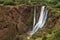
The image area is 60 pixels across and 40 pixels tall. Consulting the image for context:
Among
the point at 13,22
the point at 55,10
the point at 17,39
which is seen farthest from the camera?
the point at 55,10

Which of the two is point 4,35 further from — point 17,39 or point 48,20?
point 48,20

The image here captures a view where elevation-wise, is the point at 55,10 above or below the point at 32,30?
above

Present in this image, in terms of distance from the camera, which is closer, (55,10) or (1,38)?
(1,38)

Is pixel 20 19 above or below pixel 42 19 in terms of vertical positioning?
above

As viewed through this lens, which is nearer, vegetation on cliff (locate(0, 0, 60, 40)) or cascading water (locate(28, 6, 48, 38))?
→ vegetation on cliff (locate(0, 0, 60, 40))

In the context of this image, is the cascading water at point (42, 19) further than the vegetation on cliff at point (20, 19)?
Yes

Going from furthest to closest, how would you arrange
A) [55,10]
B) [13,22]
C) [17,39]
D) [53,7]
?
[53,7]
[55,10]
[13,22]
[17,39]

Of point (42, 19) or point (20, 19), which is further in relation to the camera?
point (42, 19)

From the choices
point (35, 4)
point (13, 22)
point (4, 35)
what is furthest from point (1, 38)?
point (35, 4)

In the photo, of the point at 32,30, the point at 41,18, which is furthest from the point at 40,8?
the point at 32,30
